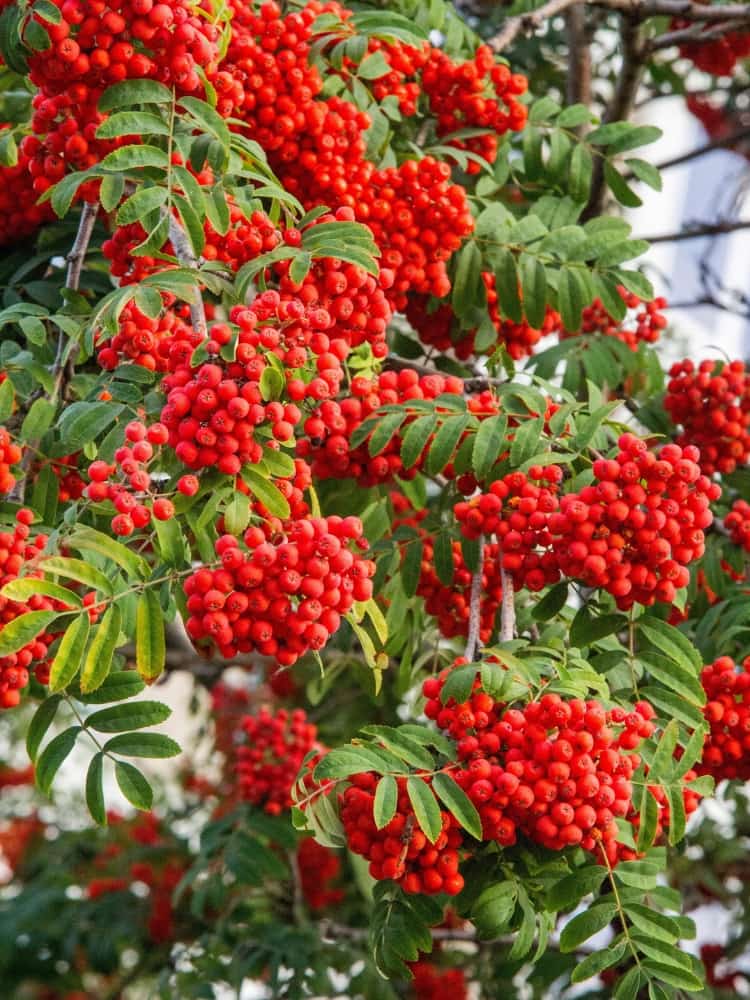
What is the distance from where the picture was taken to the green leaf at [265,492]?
→ 2279mm

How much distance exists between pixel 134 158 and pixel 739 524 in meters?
1.80

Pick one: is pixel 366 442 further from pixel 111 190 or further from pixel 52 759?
pixel 52 759

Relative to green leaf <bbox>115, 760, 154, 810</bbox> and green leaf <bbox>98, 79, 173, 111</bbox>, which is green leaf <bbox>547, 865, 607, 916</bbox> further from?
green leaf <bbox>98, 79, 173, 111</bbox>

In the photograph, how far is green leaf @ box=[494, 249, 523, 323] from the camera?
3.24 m

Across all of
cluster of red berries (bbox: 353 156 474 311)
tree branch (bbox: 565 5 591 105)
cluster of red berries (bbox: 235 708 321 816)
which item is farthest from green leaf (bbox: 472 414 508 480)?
tree branch (bbox: 565 5 591 105)

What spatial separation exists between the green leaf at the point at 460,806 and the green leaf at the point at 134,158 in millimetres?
1335

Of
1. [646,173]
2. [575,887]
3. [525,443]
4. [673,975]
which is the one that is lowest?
[673,975]

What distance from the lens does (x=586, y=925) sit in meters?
2.35

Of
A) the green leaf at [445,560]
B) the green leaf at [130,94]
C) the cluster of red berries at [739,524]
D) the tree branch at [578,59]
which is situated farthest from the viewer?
the tree branch at [578,59]

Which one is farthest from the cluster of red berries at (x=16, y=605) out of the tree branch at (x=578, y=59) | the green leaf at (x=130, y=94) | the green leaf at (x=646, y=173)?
the tree branch at (x=578, y=59)

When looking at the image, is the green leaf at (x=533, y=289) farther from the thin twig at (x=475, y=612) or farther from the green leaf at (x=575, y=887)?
the green leaf at (x=575, y=887)

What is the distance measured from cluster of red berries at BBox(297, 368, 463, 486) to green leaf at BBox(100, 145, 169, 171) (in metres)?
0.62

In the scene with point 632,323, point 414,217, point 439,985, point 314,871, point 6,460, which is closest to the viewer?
point 6,460

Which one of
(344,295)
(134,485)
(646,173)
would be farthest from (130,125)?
(646,173)
